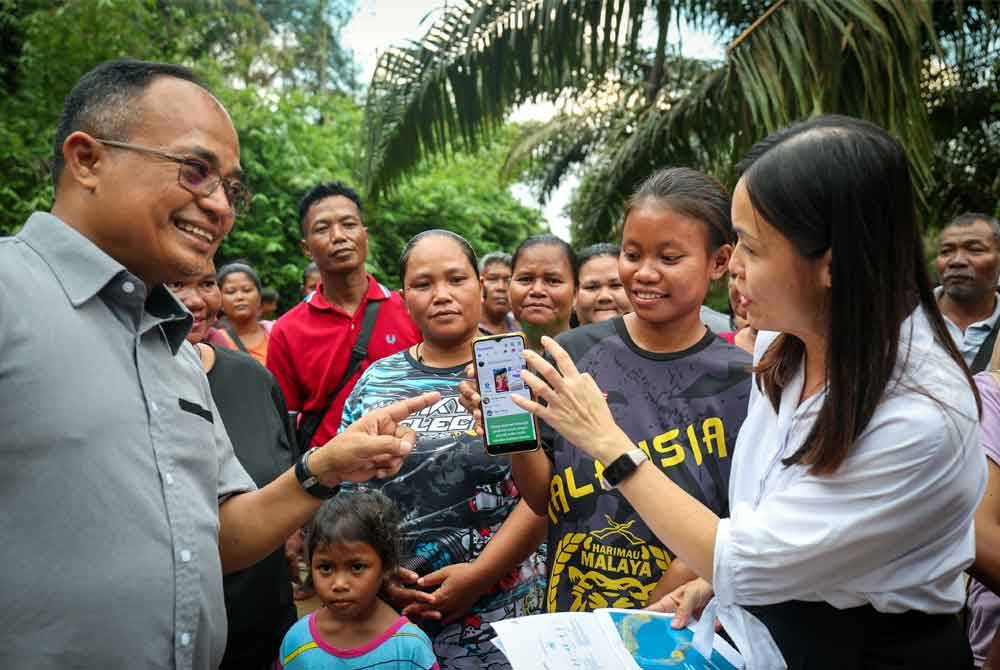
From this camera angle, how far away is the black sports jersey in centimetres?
243

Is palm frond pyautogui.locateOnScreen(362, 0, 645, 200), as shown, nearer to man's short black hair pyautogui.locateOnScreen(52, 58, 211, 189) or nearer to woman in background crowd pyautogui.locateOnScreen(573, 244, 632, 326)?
woman in background crowd pyautogui.locateOnScreen(573, 244, 632, 326)

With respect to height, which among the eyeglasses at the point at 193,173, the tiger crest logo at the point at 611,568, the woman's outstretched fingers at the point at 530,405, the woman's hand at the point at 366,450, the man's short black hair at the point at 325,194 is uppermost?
the eyeglasses at the point at 193,173

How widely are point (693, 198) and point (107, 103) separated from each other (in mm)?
1657

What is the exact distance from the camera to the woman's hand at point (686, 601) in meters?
2.05

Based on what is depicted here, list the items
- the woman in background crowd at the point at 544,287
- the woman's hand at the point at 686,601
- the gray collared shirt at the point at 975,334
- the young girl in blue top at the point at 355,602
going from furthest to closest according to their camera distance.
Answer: the gray collared shirt at the point at 975,334 < the woman in background crowd at the point at 544,287 < the young girl in blue top at the point at 355,602 < the woman's hand at the point at 686,601

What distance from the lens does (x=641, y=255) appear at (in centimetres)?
265

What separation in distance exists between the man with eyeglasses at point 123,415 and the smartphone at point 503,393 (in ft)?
1.21

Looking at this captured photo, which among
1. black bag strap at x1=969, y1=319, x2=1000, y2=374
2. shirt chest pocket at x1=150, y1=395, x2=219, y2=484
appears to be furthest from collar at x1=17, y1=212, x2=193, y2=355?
black bag strap at x1=969, y1=319, x2=1000, y2=374

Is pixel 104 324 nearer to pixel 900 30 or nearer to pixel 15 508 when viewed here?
pixel 15 508

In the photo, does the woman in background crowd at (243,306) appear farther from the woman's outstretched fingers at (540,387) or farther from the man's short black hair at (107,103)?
the woman's outstretched fingers at (540,387)

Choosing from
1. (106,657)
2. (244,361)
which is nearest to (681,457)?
(106,657)

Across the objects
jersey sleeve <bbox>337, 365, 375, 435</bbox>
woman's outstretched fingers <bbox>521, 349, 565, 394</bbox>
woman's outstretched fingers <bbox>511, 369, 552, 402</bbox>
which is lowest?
jersey sleeve <bbox>337, 365, 375, 435</bbox>

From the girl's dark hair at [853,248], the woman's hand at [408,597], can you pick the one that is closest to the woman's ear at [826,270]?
the girl's dark hair at [853,248]

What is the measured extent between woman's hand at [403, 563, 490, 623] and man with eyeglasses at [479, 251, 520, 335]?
3.21 meters
